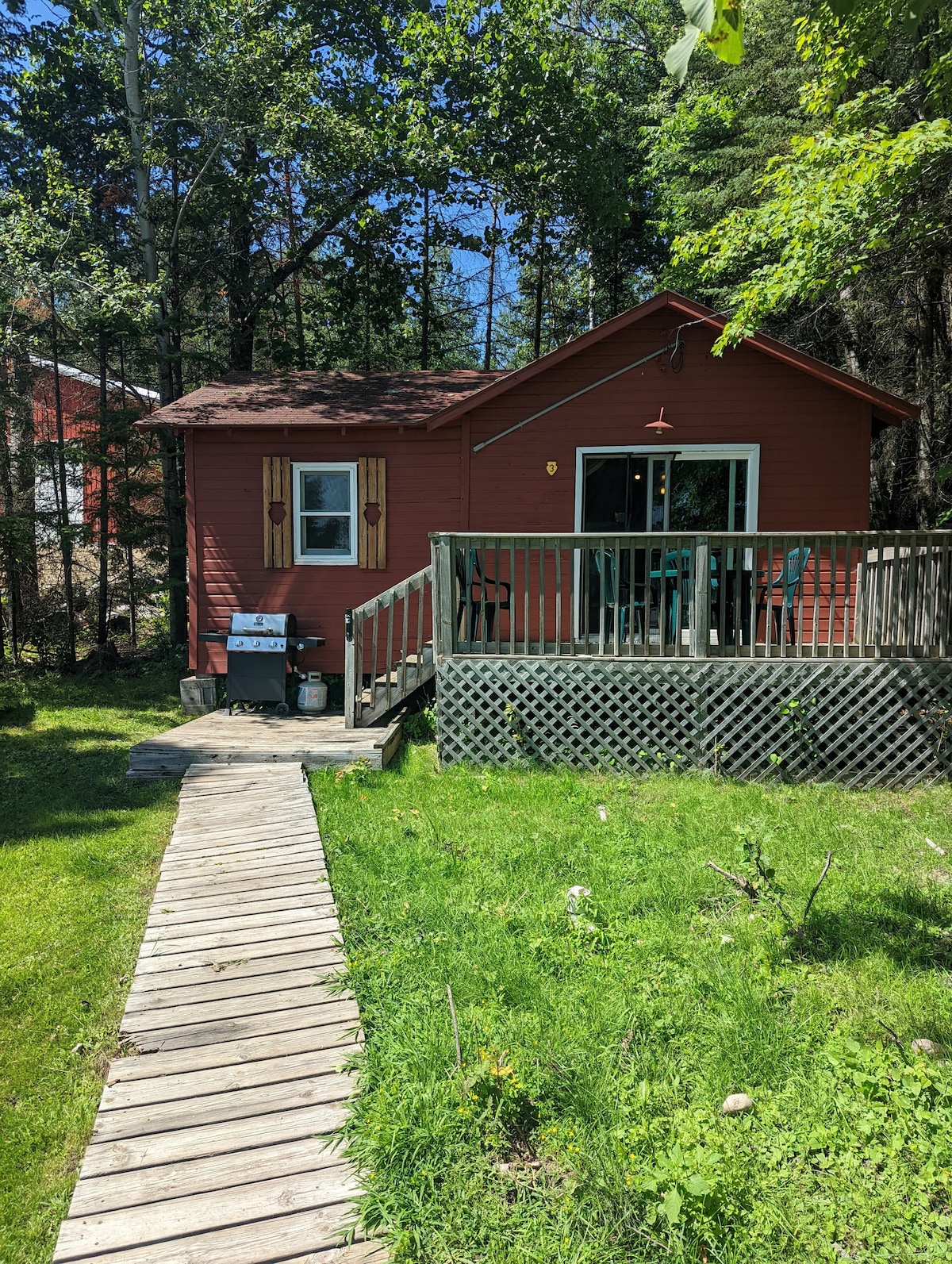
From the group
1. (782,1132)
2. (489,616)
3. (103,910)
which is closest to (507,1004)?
(782,1132)

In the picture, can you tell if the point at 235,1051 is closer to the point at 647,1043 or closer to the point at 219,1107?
the point at 219,1107

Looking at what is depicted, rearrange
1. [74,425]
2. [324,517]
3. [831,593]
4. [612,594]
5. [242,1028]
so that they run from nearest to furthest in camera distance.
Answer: [242,1028]
[831,593]
[612,594]
[324,517]
[74,425]

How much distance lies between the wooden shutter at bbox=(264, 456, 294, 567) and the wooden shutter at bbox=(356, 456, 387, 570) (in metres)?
0.85

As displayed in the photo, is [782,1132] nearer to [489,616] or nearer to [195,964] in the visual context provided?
[195,964]

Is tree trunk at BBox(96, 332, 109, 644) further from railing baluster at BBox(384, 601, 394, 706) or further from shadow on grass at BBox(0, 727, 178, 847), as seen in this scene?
railing baluster at BBox(384, 601, 394, 706)

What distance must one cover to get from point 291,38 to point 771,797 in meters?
15.8

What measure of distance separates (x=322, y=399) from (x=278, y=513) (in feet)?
6.03

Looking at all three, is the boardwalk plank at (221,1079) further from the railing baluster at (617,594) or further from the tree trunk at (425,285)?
the tree trunk at (425,285)

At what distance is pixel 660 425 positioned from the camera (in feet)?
28.2

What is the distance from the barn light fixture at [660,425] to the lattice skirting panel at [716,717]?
297 centimetres

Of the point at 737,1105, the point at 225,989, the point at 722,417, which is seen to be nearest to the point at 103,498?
the point at 722,417

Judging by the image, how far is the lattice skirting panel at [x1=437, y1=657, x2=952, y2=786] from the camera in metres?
6.64

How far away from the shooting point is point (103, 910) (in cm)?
453

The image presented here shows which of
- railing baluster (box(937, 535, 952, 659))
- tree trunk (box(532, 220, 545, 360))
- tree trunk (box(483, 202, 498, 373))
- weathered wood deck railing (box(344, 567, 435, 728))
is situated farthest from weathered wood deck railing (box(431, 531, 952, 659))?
tree trunk (box(483, 202, 498, 373))
